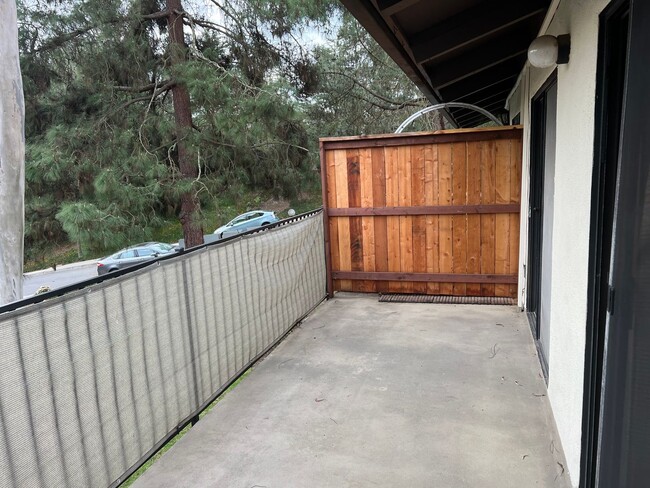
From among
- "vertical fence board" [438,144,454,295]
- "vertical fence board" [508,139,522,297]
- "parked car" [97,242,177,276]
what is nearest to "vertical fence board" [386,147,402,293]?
"vertical fence board" [438,144,454,295]

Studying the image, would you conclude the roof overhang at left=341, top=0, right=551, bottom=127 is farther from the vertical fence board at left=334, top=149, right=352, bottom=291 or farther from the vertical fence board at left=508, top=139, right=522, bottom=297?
the vertical fence board at left=334, top=149, right=352, bottom=291

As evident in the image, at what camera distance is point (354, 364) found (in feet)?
11.3

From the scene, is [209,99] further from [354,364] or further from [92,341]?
[92,341]

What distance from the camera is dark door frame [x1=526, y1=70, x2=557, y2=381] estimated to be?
359 cm

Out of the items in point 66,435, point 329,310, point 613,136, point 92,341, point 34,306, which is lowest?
point 329,310

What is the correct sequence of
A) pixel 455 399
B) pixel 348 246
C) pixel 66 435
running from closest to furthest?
1. pixel 66 435
2. pixel 455 399
3. pixel 348 246

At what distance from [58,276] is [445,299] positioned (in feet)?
45.0

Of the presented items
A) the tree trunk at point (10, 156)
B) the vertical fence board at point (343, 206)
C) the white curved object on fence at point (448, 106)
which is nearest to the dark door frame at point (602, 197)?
the vertical fence board at point (343, 206)

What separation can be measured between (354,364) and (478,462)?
1.34 metres

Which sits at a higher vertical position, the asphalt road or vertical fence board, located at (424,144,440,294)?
vertical fence board, located at (424,144,440,294)

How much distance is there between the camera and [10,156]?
3.99 m

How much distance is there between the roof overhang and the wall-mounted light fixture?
0.65 meters

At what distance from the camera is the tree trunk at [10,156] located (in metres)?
3.94

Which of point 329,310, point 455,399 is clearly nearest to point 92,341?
point 455,399
